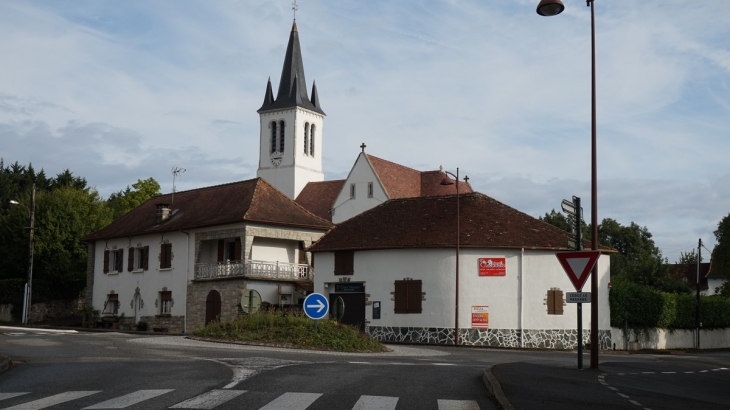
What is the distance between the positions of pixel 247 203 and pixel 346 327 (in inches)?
784

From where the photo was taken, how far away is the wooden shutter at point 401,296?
40281 millimetres

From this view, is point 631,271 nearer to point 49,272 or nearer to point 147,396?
point 49,272

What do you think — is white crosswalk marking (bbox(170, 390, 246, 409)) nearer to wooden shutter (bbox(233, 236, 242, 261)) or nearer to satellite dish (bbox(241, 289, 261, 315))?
satellite dish (bbox(241, 289, 261, 315))

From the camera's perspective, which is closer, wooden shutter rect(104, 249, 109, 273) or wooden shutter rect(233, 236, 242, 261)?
wooden shutter rect(233, 236, 242, 261)

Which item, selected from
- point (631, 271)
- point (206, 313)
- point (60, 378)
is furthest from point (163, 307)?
point (631, 271)

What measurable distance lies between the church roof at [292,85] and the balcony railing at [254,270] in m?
36.0

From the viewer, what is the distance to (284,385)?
13.1 m

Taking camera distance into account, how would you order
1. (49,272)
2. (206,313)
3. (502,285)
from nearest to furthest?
(502,285), (206,313), (49,272)

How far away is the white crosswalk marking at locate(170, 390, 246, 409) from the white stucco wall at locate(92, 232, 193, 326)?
120 feet

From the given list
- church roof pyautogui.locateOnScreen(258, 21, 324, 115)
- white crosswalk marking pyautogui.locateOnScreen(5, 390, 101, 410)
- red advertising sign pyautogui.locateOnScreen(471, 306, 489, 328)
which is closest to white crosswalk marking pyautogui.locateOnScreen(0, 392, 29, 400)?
white crosswalk marking pyautogui.locateOnScreen(5, 390, 101, 410)

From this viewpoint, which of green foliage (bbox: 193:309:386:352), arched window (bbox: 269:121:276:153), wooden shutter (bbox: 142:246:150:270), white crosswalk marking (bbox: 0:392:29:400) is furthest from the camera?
arched window (bbox: 269:121:276:153)

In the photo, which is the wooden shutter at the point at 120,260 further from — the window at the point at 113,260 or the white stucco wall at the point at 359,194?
the white stucco wall at the point at 359,194

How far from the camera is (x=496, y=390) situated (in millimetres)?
12398

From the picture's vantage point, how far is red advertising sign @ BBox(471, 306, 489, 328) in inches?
1542
